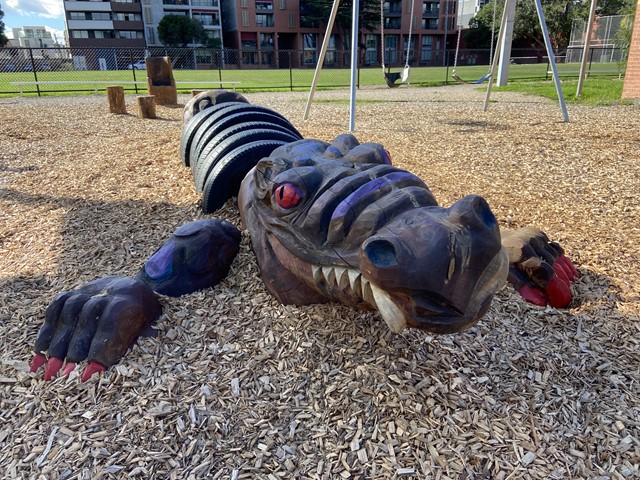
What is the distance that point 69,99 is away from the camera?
595 inches

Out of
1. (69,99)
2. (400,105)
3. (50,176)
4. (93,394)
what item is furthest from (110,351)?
(69,99)

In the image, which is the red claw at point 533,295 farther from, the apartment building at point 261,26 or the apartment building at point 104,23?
the apartment building at point 104,23

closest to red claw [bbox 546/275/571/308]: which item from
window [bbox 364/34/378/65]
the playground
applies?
the playground

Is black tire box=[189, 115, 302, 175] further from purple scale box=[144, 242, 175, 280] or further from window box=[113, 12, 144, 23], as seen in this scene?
window box=[113, 12, 144, 23]

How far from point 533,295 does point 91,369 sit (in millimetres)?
2324

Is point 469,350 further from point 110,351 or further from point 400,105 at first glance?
point 400,105

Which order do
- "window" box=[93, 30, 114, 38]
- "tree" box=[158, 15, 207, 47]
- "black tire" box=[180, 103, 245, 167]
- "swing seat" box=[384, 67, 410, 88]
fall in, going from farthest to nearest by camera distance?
"window" box=[93, 30, 114, 38] < "tree" box=[158, 15, 207, 47] < "swing seat" box=[384, 67, 410, 88] < "black tire" box=[180, 103, 245, 167]

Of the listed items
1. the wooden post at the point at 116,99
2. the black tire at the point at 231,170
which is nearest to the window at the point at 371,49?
the wooden post at the point at 116,99

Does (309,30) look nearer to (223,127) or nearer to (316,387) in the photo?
(223,127)

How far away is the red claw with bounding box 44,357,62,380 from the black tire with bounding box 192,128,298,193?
174cm

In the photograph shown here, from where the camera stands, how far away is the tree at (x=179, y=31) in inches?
2071

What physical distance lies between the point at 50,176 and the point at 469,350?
5398 mm

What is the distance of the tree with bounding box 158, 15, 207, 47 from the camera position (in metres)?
52.6

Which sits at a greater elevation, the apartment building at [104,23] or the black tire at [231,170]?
the apartment building at [104,23]
